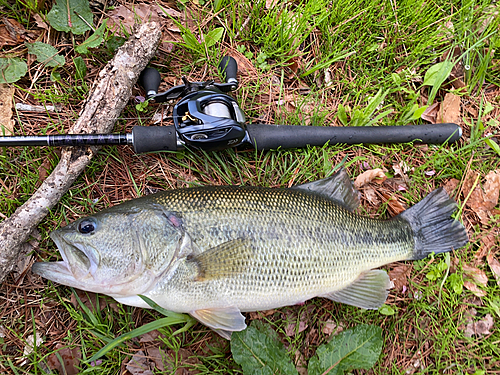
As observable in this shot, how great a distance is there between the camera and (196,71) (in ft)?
11.2

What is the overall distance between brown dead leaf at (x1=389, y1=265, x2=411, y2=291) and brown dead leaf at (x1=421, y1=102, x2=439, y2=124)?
1.76 meters

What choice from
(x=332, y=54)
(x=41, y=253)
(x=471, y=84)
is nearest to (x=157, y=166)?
(x=41, y=253)

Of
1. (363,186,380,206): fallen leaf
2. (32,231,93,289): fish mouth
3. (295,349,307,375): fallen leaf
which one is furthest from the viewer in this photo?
(363,186,380,206): fallen leaf

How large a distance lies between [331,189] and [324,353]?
1477 mm

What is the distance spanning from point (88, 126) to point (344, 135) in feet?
8.03

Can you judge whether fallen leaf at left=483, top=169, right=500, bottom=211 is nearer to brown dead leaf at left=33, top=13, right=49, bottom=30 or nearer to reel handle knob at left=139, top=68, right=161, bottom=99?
reel handle knob at left=139, top=68, right=161, bottom=99

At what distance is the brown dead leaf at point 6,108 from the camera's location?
2.94 m

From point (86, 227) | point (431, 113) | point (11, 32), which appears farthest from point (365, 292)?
point (11, 32)

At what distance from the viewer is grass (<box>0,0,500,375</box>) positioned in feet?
9.10

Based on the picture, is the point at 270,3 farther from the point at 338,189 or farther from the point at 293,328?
the point at 293,328

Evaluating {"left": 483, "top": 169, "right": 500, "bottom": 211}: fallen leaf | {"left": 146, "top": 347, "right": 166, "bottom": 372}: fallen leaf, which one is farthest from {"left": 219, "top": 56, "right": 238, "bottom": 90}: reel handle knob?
{"left": 483, "top": 169, "right": 500, "bottom": 211}: fallen leaf

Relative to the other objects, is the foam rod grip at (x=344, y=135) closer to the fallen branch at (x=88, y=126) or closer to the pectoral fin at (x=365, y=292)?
the fallen branch at (x=88, y=126)

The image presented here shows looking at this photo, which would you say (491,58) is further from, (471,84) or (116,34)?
(116,34)

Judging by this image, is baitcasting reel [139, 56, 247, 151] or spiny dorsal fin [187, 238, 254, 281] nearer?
spiny dorsal fin [187, 238, 254, 281]
